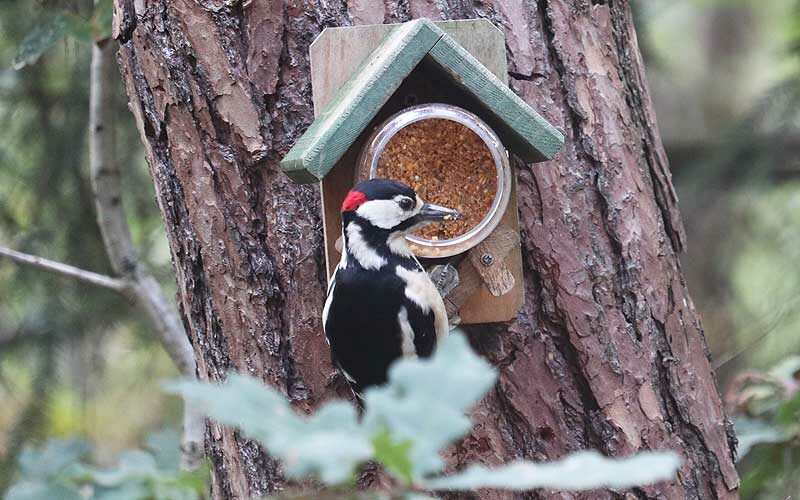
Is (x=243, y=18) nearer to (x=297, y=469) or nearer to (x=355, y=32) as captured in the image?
(x=355, y=32)

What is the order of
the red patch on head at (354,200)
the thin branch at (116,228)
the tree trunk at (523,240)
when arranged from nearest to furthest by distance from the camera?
the red patch on head at (354,200), the tree trunk at (523,240), the thin branch at (116,228)

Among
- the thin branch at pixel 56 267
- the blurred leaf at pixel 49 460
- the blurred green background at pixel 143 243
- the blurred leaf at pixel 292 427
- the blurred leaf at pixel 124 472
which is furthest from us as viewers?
the blurred green background at pixel 143 243

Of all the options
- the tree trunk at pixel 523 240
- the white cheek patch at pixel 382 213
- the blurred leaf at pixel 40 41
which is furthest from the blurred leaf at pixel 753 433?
the blurred leaf at pixel 40 41

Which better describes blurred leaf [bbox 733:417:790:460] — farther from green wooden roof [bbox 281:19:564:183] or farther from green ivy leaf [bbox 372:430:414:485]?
green ivy leaf [bbox 372:430:414:485]

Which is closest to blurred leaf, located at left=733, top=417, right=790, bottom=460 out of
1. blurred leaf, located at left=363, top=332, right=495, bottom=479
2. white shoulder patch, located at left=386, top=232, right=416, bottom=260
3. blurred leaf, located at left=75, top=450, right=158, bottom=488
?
white shoulder patch, located at left=386, top=232, right=416, bottom=260

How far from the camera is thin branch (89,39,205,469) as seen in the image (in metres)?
3.05

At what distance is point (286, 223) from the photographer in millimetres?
2406

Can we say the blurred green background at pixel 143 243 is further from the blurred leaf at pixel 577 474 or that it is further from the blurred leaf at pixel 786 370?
the blurred leaf at pixel 577 474

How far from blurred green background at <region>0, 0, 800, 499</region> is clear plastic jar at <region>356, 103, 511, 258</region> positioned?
1086mm

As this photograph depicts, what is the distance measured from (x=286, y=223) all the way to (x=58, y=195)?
1557mm

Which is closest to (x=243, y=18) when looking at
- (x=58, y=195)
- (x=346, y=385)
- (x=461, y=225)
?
(x=461, y=225)

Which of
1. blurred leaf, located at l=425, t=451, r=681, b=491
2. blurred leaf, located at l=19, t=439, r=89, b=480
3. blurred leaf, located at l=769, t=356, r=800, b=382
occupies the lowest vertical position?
blurred leaf, located at l=769, t=356, r=800, b=382

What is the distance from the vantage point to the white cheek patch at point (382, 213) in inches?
83.6

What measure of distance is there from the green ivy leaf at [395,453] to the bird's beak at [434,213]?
1289 mm
